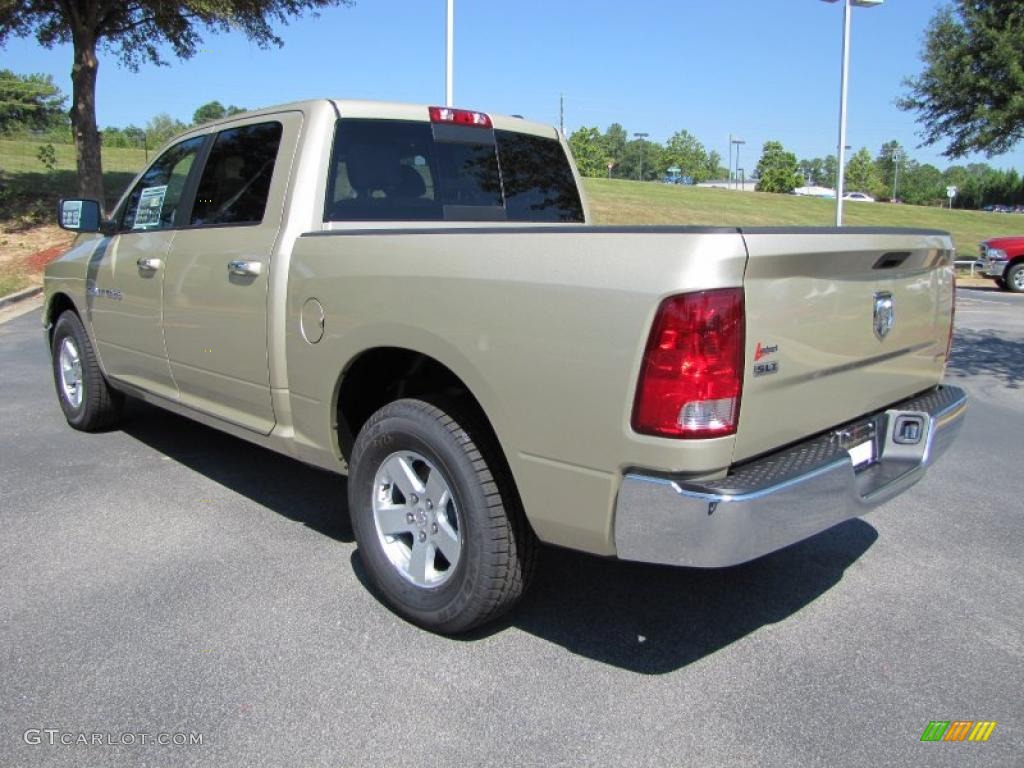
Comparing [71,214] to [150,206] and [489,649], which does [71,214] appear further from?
[489,649]

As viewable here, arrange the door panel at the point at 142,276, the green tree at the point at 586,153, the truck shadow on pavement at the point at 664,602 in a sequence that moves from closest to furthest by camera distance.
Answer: the truck shadow on pavement at the point at 664,602 → the door panel at the point at 142,276 → the green tree at the point at 586,153

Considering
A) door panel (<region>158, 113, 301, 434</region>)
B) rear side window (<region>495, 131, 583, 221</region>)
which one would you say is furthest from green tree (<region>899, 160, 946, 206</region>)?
door panel (<region>158, 113, 301, 434</region>)

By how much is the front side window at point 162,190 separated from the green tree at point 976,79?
2114 cm

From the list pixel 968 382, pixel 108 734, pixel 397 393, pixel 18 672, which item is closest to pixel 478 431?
pixel 397 393

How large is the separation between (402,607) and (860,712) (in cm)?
161

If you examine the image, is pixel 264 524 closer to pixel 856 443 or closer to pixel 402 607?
pixel 402 607

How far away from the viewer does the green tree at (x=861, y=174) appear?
115456 millimetres

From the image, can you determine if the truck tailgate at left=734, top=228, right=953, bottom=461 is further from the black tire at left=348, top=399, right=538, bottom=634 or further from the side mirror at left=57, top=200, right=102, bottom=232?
the side mirror at left=57, top=200, right=102, bottom=232

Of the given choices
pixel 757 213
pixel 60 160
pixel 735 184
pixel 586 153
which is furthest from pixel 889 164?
pixel 60 160

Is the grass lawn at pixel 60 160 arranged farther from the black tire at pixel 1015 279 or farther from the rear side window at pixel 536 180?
the rear side window at pixel 536 180

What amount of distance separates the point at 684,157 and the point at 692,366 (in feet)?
382

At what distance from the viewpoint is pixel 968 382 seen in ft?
27.1

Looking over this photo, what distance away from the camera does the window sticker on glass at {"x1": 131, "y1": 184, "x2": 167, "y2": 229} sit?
15.7 ft

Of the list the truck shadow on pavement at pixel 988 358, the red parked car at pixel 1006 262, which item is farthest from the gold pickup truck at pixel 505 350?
the red parked car at pixel 1006 262
